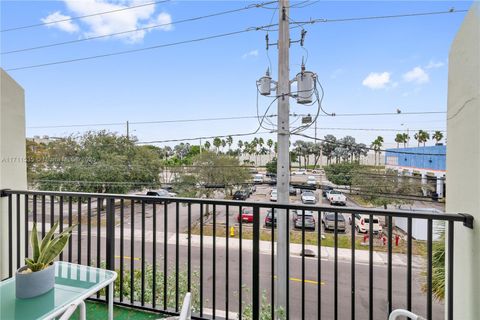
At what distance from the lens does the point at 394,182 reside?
1077 cm

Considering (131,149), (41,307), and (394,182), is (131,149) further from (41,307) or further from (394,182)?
(394,182)

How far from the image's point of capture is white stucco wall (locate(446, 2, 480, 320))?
1.02 m

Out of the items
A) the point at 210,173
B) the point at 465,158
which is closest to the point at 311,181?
the point at 210,173

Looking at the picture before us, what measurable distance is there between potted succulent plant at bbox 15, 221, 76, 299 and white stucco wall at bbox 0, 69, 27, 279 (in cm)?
→ 109

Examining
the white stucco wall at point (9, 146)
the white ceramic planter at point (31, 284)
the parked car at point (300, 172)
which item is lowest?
the parked car at point (300, 172)

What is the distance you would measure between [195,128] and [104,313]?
35.0 ft

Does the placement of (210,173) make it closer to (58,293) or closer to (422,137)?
(58,293)

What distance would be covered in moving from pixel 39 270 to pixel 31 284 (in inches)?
2.2

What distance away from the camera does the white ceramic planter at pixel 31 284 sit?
99cm

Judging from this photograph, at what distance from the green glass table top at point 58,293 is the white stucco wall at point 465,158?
5.45 feet

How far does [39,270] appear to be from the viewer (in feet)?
3.40

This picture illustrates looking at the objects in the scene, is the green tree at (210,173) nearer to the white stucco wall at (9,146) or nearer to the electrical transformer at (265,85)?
the electrical transformer at (265,85)

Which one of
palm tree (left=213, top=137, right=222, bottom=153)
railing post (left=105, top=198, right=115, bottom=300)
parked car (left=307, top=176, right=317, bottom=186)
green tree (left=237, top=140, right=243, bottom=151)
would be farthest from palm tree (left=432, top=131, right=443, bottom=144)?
railing post (left=105, top=198, right=115, bottom=300)

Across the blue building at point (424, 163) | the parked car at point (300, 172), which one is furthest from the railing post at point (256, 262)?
the parked car at point (300, 172)
